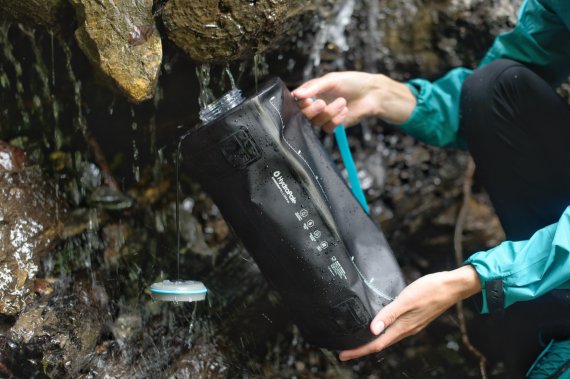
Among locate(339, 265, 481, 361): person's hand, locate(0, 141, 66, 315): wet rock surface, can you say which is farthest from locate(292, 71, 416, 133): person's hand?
locate(0, 141, 66, 315): wet rock surface

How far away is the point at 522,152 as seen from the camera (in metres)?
1.88

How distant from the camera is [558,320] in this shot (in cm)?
173

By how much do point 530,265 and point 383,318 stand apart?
15.0 inches

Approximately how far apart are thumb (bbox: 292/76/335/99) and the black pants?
1.51 feet

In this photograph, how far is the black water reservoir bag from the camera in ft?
5.17

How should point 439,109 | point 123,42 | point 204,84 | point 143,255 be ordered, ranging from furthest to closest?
point 143,255
point 439,109
point 204,84
point 123,42

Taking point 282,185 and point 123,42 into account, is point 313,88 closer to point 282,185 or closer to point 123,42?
point 282,185

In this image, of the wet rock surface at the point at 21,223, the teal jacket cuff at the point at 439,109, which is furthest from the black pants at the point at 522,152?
the wet rock surface at the point at 21,223

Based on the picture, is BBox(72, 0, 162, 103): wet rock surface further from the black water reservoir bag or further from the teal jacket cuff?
the teal jacket cuff

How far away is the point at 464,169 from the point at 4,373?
81.1 inches

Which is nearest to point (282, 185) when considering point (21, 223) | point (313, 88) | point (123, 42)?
point (313, 88)

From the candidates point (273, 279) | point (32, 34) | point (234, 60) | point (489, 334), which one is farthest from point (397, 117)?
point (32, 34)

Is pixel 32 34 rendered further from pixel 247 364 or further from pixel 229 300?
pixel 247 364

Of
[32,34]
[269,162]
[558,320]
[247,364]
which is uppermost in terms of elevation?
[32,34]
